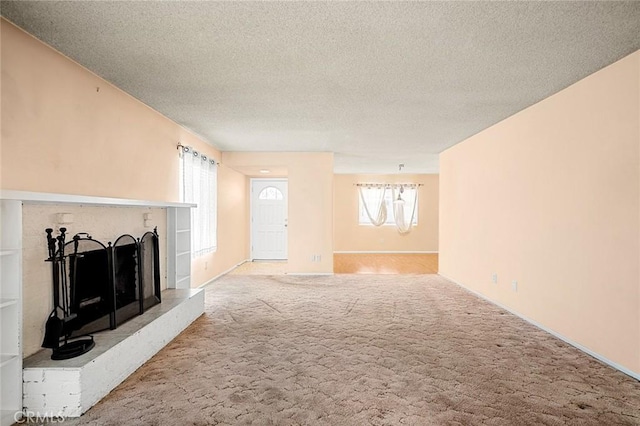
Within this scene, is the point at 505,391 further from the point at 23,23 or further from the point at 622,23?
the point at 23,23

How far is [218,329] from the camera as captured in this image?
3678 mm

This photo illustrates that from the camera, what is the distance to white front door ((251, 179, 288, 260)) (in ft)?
29.3

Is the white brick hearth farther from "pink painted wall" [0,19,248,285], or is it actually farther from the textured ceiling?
the textured ceiling

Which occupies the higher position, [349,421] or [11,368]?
[11,368]

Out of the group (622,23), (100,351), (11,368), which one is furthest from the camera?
(100,351)

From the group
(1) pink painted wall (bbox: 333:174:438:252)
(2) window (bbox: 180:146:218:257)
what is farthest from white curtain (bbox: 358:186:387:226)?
(2) window (bbox: 180:146:218:257)

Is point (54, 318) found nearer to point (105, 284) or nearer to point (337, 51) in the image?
point (105, 284)

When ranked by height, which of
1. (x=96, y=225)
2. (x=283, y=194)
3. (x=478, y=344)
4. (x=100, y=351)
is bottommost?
(x=478, y=344)

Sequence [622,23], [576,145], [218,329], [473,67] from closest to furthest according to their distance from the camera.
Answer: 1. [622,23]
2. [473,67]
3. [576,145]
4. [218,329]

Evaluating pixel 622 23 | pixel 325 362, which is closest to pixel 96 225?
pixel 325 362

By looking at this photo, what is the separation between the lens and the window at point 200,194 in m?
5.05

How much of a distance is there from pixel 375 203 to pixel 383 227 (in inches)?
30.7

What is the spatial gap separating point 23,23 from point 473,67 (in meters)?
3.19

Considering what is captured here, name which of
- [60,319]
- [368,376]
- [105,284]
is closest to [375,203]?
[368,376]
